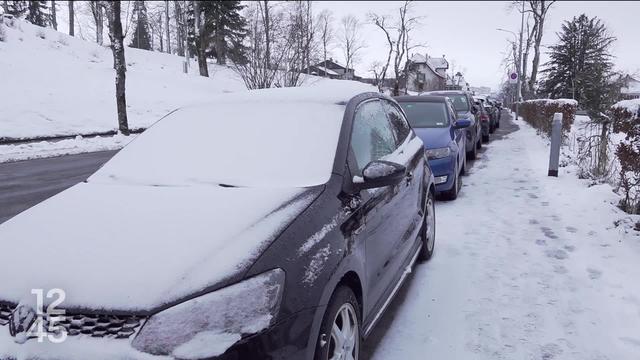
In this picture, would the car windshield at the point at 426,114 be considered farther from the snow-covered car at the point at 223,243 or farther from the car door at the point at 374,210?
the snow-covered car at the point at 223,243

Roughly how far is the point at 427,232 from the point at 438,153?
8.94ft

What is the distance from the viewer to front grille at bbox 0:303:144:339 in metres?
1.80

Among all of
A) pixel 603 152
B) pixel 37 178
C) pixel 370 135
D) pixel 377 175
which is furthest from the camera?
pixel 37 178

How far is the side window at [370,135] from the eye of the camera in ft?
10.4

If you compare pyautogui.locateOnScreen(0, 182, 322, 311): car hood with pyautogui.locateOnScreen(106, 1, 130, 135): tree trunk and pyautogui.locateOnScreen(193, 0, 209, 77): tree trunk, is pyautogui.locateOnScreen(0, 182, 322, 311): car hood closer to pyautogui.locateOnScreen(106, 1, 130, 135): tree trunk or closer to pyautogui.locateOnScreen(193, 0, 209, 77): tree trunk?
pyautogui.locateOnScreen(106, 1, 130, 135): tree trunk

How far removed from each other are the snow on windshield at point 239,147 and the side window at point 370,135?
173 mm

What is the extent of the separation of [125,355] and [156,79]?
3473cm

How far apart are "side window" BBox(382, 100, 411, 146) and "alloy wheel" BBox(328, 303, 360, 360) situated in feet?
6.18

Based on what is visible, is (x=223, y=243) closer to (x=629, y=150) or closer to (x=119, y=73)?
(x=629, y=150)

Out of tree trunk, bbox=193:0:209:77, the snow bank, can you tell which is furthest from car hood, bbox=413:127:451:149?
tree trunk, bbox=193:0:209:77

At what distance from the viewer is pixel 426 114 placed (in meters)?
8.61

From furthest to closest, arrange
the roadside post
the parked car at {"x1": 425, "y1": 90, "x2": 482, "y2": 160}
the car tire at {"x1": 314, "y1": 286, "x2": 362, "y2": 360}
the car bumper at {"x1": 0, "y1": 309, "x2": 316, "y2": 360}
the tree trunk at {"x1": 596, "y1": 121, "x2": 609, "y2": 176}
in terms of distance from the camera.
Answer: the parked car at {"x1": 425, "y1": 90, "x2": 482, "y2": 160}
the roadside post
the tree trunk at {"x1": 596, "y1": 121, "x2": 609, "y2": 176}
the car tire at {"x1": 314, "y1": 286, "x2": 362, "y2": 360}
the car bumper at {"x1": 0, "y1": 309, "x2": 316, "y2": 360}

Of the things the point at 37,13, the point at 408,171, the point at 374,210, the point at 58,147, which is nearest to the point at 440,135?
the point at 408,171

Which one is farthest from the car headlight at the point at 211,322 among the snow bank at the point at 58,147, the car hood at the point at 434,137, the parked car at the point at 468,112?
the snow bank at the point at 58,147
